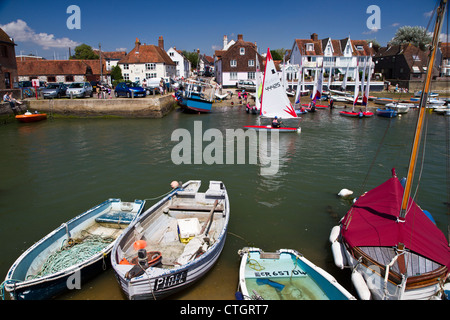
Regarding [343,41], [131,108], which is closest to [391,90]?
[343,41]

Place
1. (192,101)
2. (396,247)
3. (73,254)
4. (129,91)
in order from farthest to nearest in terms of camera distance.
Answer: (192,101) → (129,91) → (73,254) → (396,247)

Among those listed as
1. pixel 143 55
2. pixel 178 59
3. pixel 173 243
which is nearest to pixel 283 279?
pixel 173 243

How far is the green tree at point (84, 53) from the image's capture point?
93.7 m

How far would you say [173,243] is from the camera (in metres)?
10.5

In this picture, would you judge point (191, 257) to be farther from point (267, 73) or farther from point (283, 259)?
point (267, 73)

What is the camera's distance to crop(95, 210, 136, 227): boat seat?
11.8m

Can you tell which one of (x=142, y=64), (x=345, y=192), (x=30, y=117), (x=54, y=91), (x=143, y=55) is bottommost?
(x=345, y=192)

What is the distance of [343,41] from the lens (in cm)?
7156

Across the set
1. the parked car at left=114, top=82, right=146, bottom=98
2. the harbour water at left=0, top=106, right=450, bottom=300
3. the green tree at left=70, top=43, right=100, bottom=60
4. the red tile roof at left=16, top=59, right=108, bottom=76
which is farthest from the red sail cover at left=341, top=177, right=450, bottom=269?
the green tree at left=70, top=43, right=100, bottom=60

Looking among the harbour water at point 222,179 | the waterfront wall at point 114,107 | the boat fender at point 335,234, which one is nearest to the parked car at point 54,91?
the waterfront wall at point 114,107

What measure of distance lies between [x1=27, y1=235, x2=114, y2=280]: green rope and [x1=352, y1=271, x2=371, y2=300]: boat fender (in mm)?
7929

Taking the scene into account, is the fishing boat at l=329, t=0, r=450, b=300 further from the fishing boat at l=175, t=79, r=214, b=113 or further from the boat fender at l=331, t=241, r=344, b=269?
the fishing boat at l=175, t=79, r=214, b=113

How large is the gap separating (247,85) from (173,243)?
179 feet

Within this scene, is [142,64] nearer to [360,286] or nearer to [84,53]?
[84,53]
